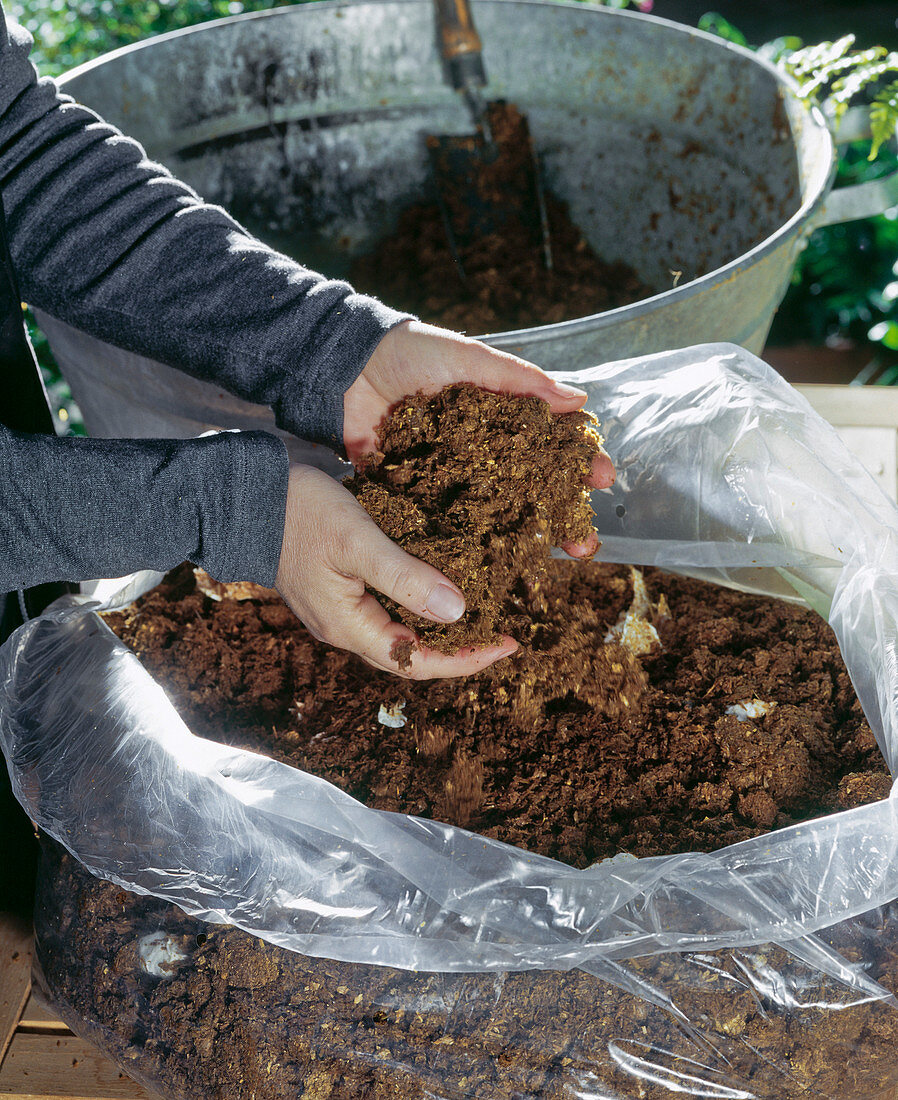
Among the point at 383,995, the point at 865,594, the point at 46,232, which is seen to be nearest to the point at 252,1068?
the point at 383,995

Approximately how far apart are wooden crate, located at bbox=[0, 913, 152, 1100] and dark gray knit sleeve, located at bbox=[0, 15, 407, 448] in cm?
64

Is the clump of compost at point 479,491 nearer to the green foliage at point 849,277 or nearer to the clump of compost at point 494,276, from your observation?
the clump of compost at point 494,276

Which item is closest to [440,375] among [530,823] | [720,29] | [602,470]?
[602,470]

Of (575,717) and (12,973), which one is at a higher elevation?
(575,717)

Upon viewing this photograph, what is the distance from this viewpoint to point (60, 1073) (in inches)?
34.8

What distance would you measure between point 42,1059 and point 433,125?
5.05 feet

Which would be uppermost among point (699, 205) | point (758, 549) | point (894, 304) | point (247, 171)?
point (247, 171)

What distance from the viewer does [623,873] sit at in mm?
693

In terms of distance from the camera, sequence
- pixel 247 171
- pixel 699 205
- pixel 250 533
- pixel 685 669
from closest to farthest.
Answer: pixel 250 533 < pixel 685 669 < pixel 699 205 < pixel 247 171

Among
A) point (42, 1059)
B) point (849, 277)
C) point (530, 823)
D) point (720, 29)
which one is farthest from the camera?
point (849, 277)

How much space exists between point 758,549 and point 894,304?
1614 mm

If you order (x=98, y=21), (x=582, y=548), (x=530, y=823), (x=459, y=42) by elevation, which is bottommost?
(x=530, y=823)

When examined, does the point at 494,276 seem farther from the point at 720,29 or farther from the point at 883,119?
the point at 720,29

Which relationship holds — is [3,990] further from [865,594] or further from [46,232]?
[865,594]
